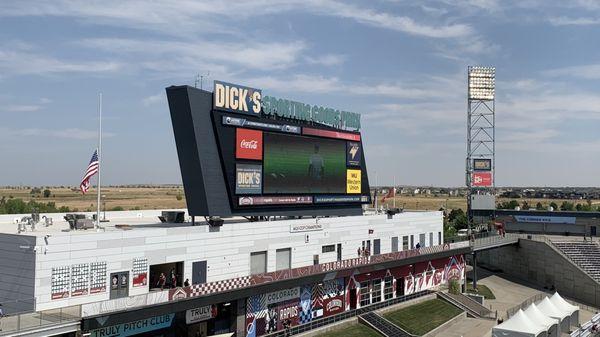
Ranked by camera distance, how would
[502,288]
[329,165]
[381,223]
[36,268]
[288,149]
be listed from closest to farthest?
[36,268] → [288,149] → [329,165] → [381,223] → [502,288]

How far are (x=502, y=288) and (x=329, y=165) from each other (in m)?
35.7

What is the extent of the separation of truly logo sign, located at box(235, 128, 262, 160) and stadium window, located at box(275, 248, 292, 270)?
706 cm

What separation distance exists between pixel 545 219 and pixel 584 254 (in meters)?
16.9

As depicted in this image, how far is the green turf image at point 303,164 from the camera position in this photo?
38.2 metres

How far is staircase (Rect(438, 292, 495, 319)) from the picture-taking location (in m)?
49.9

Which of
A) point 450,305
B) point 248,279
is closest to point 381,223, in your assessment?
point 450,305

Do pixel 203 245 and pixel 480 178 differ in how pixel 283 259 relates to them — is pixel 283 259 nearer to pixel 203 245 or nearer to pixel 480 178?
pixel 203 245

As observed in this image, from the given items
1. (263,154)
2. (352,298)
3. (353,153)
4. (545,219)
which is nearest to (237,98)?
(263,154)

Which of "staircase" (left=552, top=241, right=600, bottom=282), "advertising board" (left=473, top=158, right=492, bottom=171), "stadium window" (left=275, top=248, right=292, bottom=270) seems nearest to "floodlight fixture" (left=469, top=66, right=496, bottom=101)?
"advertising board" (left=473, top=158, right=492, bottom=171)

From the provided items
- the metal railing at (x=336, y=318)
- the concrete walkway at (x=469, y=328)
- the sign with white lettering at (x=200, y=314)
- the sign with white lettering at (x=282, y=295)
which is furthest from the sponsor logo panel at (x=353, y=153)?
the sign with white lettering at (x=200, y=314)

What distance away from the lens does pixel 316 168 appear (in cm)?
4206

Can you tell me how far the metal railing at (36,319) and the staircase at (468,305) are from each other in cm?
3701

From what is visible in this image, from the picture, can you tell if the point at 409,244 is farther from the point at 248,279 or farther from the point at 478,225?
the point at 478,225

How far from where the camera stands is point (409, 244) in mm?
53375
